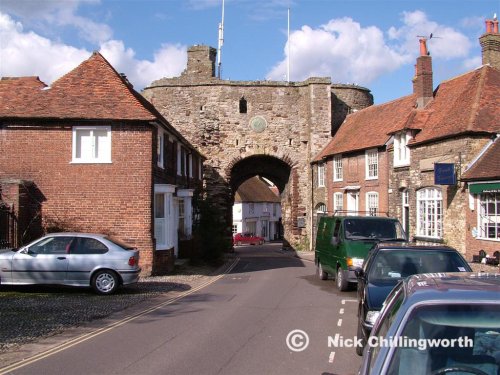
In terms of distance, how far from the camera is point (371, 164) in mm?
32500

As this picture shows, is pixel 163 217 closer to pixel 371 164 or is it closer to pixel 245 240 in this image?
pixel 371 164

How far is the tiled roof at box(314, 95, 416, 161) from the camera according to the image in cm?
3172

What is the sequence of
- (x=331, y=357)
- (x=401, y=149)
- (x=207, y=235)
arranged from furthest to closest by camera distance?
(x=401, y=149) → (x=207, y=235) → (x=331, y=357)

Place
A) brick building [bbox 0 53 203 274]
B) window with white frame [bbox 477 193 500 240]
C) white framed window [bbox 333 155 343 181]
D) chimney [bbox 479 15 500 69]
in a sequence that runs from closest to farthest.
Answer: brick building [bbox 0 53 203 274], window with white frame [bbox 477 193 500 240], chimney [bbox 479 15 500 69], white framed window [bbox 333 155 343 181]

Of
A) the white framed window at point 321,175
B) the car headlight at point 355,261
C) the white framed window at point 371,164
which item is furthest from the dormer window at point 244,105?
the car headlight at point 355,261

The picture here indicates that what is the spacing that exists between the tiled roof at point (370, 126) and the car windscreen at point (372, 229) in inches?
516

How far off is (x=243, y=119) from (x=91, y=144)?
20993 millimetres

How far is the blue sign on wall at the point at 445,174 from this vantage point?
2286 cm

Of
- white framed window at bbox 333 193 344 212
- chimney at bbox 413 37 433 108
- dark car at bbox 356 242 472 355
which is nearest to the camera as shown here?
dark car at bbox 356 242 472 355

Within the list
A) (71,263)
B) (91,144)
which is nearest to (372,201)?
(91,144)

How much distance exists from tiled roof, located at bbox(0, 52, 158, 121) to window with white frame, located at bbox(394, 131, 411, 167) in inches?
539

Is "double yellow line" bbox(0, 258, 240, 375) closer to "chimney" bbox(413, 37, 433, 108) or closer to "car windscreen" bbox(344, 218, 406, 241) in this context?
"car windscreen" bbox(344, 218, 406, 241)

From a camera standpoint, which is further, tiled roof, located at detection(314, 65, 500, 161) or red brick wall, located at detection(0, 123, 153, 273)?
tiled roof, located at detection(314, 65, 500, 161)

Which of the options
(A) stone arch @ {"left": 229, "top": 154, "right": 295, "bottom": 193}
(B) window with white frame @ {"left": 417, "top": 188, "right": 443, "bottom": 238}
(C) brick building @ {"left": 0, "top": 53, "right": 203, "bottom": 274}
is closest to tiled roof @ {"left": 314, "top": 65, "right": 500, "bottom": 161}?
(B) window with white frame @ {"left": 417, "top": 188, "right": 443, "bottom": 238}
